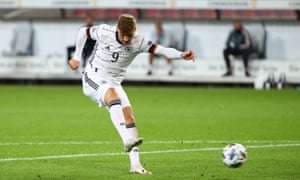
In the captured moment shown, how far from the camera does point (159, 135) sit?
15.6 metres

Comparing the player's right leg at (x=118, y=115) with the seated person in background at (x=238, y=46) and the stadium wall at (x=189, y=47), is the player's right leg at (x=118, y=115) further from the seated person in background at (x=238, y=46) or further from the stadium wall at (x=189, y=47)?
the stadium wall at (x=189, y=47)

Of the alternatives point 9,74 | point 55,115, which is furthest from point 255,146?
point 9,74

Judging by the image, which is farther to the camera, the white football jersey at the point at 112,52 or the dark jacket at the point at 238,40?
the dark jacket at the point at 238,40

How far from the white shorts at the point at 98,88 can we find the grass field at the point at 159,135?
855mm

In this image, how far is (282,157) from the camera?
40.9 feet

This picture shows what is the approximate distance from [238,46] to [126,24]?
64.2ft

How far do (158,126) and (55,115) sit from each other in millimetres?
3220

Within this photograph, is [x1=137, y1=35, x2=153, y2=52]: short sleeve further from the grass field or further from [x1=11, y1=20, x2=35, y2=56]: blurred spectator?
[x1=11, y1=20, x2=35, y2=56]: blurred spectator

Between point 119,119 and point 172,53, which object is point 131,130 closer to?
point 119,119

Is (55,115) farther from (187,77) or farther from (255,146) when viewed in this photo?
(187,77)

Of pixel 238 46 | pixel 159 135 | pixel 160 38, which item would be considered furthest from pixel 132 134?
pixel 160 38

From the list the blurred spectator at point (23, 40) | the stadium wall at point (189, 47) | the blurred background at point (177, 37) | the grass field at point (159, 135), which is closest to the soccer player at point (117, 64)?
the grass field at point (159, 135)

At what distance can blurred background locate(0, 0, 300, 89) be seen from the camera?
30.4m

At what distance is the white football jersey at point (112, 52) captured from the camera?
11.4 m
